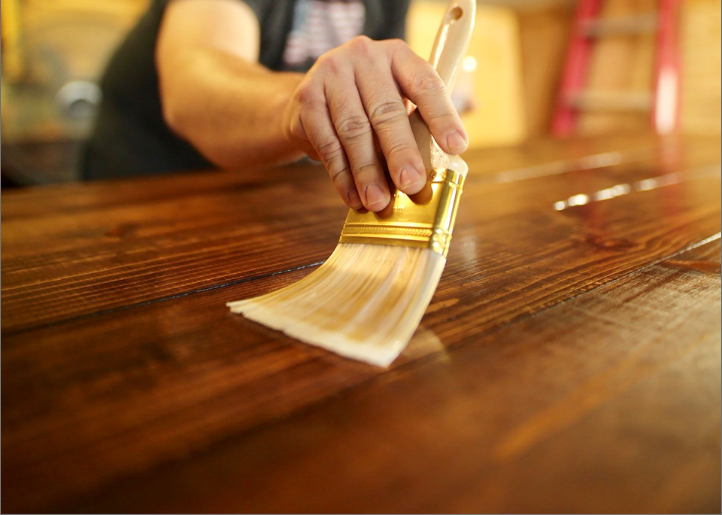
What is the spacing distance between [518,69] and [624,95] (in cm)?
91

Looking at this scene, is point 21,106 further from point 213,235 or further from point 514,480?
point 514,480

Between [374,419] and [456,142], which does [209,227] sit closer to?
[456,142]

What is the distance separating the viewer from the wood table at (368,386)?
0.27 m

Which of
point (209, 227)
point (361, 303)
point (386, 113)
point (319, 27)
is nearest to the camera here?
point (361, 303)

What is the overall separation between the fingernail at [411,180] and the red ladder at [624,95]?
229cm

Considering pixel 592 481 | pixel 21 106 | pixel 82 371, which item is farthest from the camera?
pixel 21 106

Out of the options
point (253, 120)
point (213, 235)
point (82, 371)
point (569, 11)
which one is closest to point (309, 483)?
point (82, 371)

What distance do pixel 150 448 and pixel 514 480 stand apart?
184 millimetres

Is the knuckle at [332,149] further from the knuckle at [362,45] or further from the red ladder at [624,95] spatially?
the red ladder at [624,95]

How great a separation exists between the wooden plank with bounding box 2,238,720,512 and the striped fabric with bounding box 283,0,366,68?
1.24 meters

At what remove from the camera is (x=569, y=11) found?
3391mm

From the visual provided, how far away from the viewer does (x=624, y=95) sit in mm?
2975

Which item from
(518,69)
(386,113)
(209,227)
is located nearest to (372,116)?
(386,113)

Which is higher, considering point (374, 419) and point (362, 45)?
point (362, 45)
